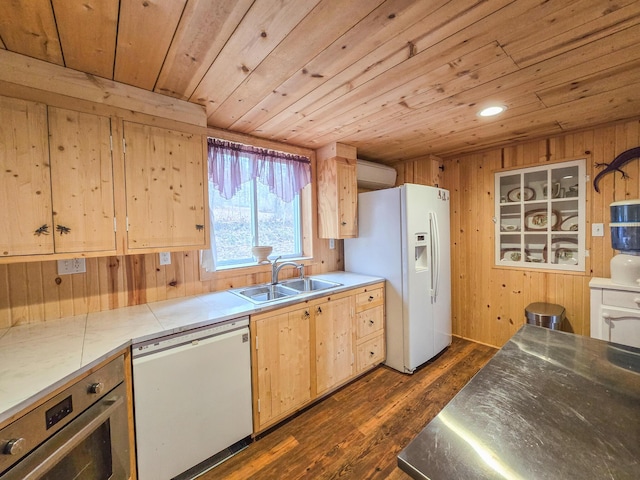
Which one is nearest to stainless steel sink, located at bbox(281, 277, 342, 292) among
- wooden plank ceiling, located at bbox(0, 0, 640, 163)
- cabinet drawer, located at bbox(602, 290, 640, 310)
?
wooden plank ceiling, located at bbox(0, 0, 640, 163)

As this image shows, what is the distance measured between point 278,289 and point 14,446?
174cm

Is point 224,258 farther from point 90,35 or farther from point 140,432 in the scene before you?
point 90,35

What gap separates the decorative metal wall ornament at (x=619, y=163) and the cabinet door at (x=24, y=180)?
4.02 metres

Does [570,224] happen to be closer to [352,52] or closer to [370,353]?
[370,353]

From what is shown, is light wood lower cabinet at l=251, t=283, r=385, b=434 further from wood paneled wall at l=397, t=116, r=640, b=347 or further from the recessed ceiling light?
the recessed ceiling light

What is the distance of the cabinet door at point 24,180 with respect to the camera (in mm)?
1312

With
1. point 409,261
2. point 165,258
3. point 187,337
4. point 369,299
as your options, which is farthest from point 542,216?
point 165,258

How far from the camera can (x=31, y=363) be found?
114 cm

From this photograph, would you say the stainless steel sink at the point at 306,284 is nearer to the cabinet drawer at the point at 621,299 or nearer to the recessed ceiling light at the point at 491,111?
the recessed ceiling light at the point at 491,111

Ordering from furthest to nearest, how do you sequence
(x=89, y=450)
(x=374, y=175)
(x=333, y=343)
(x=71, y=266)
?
1. (x=374, y=175)
2. (x=333, y=343)
3. (x=71, y=266)
4. (x=89, y=450)


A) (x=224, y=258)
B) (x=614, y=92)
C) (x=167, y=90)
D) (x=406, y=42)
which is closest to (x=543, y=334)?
(x=406, y=42)

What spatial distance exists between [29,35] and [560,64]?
2.58 metres

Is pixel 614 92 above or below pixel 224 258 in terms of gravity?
above

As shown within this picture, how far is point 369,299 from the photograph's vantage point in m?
2.62
